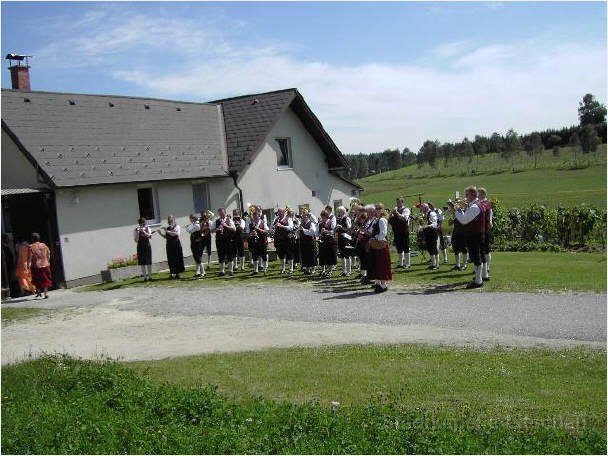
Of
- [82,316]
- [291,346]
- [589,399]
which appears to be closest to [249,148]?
[82,316]

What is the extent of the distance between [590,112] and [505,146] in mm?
9971

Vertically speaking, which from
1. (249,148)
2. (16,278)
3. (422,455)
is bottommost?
(422,455)

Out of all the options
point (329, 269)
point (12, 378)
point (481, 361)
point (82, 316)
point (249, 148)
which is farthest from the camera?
point (249, 148)

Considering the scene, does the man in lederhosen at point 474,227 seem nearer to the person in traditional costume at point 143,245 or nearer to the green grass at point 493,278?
the green grass at point 493,278

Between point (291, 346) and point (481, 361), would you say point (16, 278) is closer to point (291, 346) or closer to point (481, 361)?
point (291, 346)

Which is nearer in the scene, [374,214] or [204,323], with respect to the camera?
[204,323]

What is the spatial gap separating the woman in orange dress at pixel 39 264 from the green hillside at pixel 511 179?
26943 millimetres

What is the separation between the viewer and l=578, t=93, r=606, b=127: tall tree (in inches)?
2655

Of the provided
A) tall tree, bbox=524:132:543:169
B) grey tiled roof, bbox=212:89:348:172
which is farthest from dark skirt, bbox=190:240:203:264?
tall tree, bbox=524:132:543:169

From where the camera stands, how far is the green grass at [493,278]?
13.9 metres

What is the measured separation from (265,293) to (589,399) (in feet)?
29.8

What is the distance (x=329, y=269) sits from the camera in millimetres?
17141

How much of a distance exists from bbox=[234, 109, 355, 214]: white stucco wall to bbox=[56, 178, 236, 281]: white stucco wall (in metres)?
3.89

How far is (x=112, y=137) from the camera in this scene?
2166 cm
